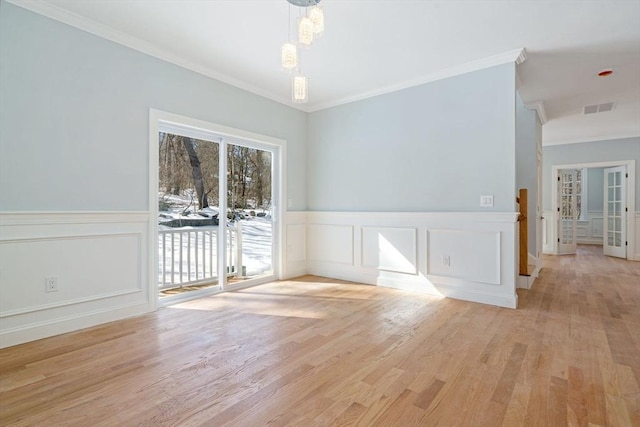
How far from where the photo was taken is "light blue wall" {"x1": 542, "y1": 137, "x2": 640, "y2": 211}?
21.7 ft

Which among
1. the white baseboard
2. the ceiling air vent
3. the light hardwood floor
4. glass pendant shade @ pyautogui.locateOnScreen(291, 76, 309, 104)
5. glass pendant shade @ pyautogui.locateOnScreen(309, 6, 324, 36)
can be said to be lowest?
the light hardwood floor

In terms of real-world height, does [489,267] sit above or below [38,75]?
below

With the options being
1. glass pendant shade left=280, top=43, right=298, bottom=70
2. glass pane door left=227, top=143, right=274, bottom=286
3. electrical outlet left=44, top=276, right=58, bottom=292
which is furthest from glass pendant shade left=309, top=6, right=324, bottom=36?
electrical outlet left=44, top=276, right=58, bottom=292

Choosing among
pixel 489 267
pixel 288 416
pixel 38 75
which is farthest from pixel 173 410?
pixel 489 267

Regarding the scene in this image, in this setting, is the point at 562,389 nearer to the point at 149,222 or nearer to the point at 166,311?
the point at 166,311

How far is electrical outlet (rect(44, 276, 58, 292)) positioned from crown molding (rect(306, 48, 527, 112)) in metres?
3.90

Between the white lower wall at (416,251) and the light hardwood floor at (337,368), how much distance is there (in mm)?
336

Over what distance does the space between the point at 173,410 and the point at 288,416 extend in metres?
0.60

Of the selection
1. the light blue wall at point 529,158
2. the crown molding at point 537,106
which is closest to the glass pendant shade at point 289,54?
the light blue wall at point 529,158

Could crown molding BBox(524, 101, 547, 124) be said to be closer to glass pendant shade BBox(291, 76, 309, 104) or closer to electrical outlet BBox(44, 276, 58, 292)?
glass pendant shade BBox(291, 76, 309, 104)

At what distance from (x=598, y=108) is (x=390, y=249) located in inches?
164

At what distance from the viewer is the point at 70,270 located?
2.69m

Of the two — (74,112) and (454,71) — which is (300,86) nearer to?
(74,112)

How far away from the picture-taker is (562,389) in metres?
1.80
